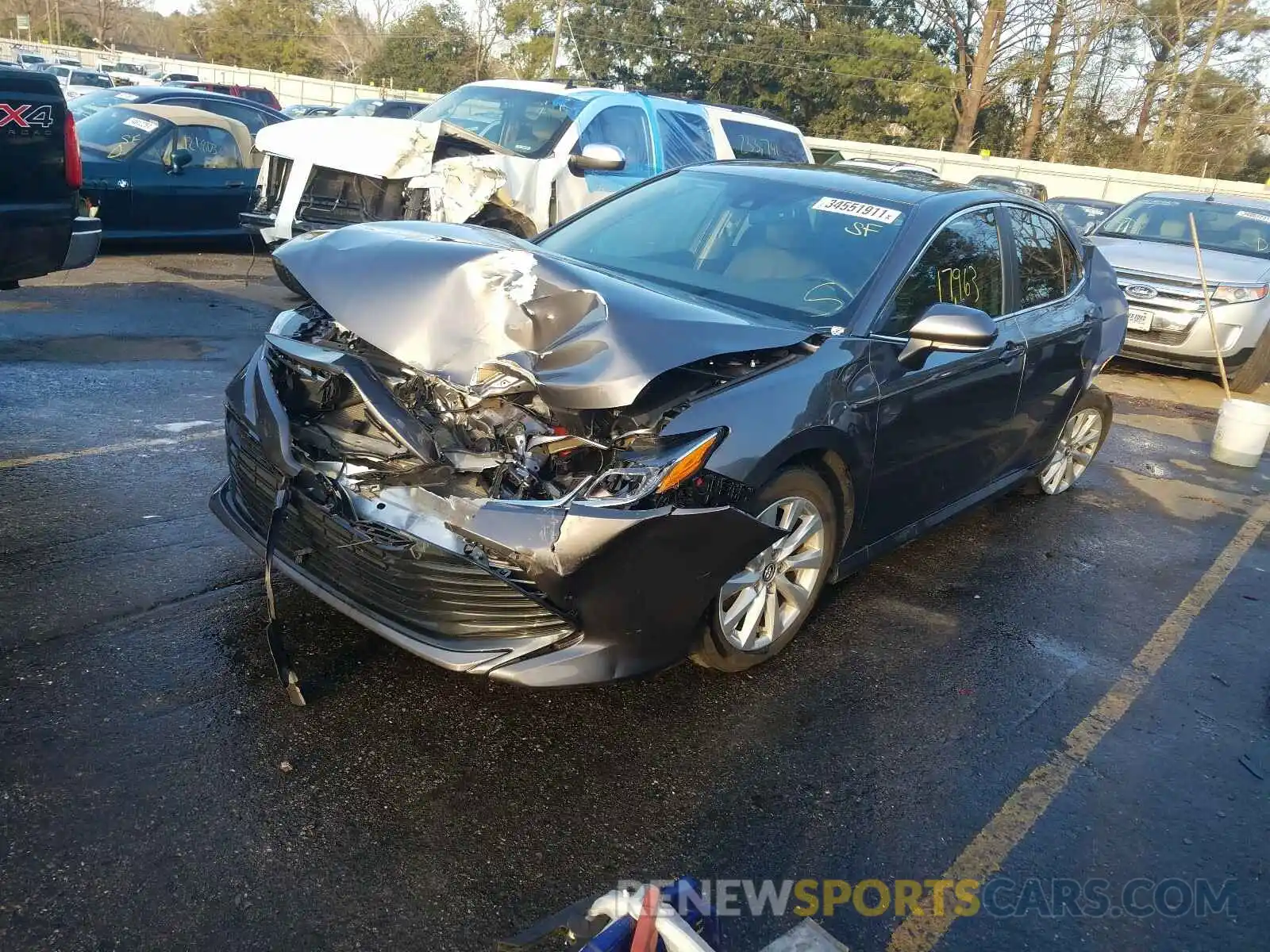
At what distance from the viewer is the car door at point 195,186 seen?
33.5ft

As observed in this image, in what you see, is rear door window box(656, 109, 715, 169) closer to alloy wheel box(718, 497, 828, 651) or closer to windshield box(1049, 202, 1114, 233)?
alloy wheel box(718, 497, 828, 651)

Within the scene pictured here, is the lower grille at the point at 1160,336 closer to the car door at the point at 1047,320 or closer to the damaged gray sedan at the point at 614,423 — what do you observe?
the car door at the point at 1047,320

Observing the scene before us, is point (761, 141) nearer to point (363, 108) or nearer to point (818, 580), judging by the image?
point (818, 580)

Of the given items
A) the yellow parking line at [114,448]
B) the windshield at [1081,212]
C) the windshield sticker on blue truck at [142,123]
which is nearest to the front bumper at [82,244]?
the yellow parking line at [114,448]

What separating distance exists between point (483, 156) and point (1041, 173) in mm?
30970

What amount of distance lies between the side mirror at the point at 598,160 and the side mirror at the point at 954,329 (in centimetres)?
486

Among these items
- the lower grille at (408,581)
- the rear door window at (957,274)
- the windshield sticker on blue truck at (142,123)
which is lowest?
the lower grille at (408,581)

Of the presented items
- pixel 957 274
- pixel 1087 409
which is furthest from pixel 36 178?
pixel 1087 409

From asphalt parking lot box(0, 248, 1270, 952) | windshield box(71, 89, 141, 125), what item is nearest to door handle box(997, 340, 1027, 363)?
asphalt parking lot box(0, 248, 1270, 952)

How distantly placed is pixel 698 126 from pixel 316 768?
8283mm

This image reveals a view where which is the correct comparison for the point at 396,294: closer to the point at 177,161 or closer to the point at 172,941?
the point at 172,941

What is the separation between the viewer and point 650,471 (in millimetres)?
3000

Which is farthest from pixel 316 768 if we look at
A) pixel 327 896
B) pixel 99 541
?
pixel 99 541

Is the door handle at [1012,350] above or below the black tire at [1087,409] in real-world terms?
above
